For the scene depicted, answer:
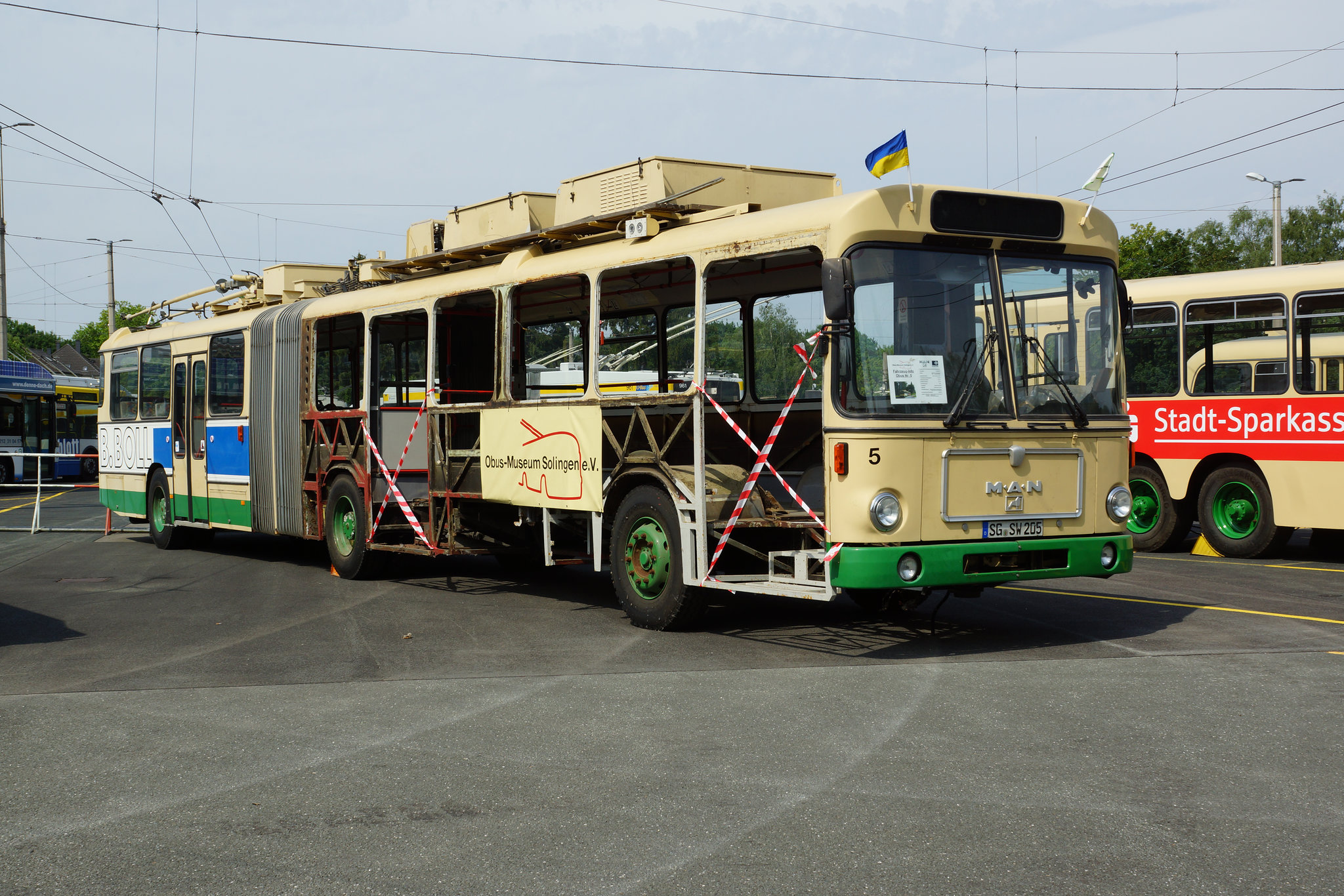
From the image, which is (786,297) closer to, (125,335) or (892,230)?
(892,230)

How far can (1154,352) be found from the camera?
53.1 ft

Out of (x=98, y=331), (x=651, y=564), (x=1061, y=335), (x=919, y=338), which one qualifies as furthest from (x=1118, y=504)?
(x=98, y=331)

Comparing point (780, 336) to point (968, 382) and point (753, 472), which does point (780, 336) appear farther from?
point (968, 382)

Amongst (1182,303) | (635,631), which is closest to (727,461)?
(635,631)

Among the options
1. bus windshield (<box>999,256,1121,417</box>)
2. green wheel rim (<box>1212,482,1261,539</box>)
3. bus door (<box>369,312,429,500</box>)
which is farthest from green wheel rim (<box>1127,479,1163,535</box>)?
bus door (<box>369,312,429,500</box>)

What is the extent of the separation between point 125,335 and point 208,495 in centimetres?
419

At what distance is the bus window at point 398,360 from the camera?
42.8 ft

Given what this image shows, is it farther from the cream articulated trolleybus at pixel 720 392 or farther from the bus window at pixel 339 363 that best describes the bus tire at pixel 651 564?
the bus window at pixel 339 363

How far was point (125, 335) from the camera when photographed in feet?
63.2

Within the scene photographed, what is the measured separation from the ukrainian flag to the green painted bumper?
7.98 ft

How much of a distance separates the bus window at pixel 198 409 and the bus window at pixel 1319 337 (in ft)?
41.6

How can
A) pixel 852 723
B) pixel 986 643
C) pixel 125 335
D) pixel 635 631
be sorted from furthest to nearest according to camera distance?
pixel 125 335, pixel 635 631, pixel 986 643, pixel 852 723

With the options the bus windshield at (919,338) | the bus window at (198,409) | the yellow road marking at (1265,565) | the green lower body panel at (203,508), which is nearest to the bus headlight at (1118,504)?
the bus windshield at (919,338)

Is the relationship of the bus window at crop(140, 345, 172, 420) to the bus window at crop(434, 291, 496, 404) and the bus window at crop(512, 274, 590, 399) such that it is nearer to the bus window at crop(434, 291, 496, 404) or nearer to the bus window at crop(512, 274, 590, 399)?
the bus window at crop(434, 291, 496, 404)
